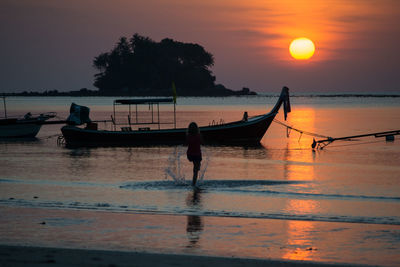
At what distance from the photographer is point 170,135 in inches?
1519

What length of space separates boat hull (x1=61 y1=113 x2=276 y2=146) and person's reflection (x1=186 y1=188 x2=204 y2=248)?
74.0 ft

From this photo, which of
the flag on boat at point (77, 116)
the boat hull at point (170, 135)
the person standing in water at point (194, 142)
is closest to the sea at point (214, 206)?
the person standing in water at point (194, 142)

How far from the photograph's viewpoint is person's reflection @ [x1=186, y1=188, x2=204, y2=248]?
10.1m

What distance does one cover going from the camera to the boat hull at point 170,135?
38.7 metres

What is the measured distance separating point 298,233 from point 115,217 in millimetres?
4253

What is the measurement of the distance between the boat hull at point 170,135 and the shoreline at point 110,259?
1178 inches

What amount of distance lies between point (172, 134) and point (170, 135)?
17cm

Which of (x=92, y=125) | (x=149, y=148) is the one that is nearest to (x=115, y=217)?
(x=149, y=148)

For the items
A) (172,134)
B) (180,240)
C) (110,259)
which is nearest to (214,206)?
(180,240)

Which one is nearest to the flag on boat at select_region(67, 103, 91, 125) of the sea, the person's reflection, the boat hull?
the boat hull

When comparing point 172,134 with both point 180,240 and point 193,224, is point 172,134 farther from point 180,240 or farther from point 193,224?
point 180,240

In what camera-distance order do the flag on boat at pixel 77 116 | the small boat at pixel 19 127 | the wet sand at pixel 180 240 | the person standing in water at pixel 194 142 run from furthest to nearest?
the small boat at pixel 19 127, the flag on boat at pixel 77 116, the person standing in water at pixel 194 142, the wet sand at pixel 180 240

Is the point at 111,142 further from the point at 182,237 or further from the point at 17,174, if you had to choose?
the point at 182,237

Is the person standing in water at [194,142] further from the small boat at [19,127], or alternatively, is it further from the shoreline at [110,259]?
the small boat at [19,127]
